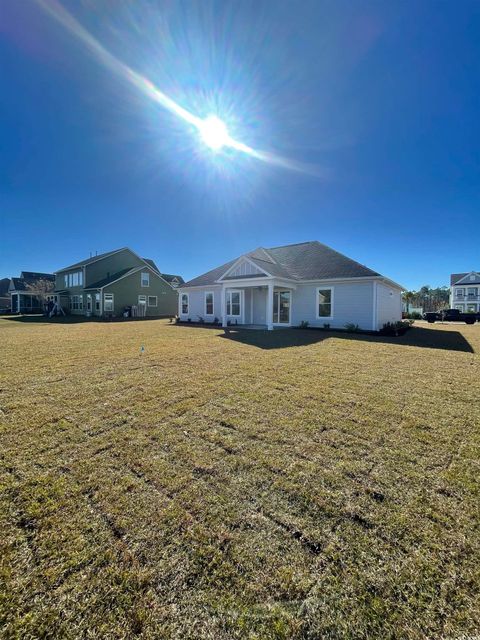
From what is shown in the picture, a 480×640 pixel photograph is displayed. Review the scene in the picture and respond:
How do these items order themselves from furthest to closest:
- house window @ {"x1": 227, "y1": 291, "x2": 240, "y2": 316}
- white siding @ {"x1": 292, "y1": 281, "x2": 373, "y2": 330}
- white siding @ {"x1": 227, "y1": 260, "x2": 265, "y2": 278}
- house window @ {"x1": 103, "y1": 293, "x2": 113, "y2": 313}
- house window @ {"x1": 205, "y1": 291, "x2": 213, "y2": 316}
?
house window @ {"x1": 103, "y1": 293, "x2": 113, "y2": 313} → house window @ {"x1": 205, "y1": 291, "x2": 213, "y2": 316} → house window @ {"x1": 227, "y1": 291, "x2": 240, "y2": 316} → white siding @ {"x1": 227, "y1": 260, "x2": 265, "y2": 278} → white siding @ {"x1": 292, "y1": 281, "x2": 373, "y2": 330}

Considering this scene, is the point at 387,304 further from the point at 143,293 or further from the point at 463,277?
the point at 463,277

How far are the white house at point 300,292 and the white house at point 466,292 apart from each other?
45.5m

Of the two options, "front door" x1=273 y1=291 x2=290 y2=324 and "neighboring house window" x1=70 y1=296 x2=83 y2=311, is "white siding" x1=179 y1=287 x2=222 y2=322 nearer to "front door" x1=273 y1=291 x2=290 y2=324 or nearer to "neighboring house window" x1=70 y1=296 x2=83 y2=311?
"front door" x1=273 y1=291 x2=290 y2=324

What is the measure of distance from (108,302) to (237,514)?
95.4 feet

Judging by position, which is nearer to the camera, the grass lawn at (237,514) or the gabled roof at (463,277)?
the grass lawn at (237,514)

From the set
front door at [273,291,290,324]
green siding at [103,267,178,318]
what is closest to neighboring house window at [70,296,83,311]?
green siding at [103,267,178,318]

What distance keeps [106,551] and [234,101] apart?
13863mm

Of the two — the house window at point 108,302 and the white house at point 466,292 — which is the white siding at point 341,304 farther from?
the white house at point 466,292

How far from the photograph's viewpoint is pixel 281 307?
649 inches

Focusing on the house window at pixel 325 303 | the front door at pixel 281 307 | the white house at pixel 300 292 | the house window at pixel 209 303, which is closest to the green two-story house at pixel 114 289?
the white house at pixel 300 292

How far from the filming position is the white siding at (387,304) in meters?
14.3

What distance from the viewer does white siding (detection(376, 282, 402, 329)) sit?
1434 cm

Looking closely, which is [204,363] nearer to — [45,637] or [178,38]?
[45,637]

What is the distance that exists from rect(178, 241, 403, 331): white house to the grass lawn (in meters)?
10.1
